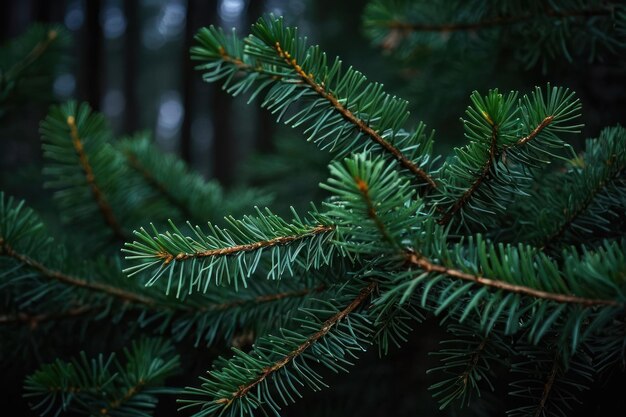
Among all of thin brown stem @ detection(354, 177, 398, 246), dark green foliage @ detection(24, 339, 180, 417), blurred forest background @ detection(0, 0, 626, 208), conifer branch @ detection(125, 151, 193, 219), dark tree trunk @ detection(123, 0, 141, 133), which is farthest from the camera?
dark tree trunk @ detection(123, 0, 141, 133)

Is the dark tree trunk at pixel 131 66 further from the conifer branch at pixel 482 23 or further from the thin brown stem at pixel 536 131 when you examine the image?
the thin brown stem at pixel 536 131

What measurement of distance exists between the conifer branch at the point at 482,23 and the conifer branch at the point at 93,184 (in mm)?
931

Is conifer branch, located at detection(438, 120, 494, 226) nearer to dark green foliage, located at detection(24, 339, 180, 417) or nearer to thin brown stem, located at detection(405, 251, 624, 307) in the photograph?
thin brown stem, located at detection(405, 251, 624, 307)

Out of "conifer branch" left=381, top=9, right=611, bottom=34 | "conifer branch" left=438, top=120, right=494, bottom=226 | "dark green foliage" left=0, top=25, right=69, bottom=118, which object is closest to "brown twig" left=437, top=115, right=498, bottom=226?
"conifer branch" left=438, top=120, right=494, bottom=226

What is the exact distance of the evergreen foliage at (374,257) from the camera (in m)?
0.53

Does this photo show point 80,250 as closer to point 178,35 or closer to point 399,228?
point 399,228

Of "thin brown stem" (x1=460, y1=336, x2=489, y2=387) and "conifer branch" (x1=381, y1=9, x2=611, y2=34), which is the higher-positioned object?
"conifer branch" (x1=381, y1=9, x2=611, y2=34)

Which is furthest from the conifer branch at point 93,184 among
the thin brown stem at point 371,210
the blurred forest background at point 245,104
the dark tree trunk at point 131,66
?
the dark tree trunk at point 131,66

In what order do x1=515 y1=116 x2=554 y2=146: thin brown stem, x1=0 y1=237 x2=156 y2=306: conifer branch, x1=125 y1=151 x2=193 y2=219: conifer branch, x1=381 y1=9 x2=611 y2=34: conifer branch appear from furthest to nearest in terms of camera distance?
1. x1=125 y1=151 x2=193 y2=219: conifer branch
2. x1=381 y1=9 x2=611 y2=34: conifer branch
3. x1=0 y1=237 x2=156 y2=306: conifer branch
4. x1=515 y1=116 x2=554 y2=146: thin brown stem

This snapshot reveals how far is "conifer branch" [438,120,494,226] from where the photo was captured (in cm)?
59

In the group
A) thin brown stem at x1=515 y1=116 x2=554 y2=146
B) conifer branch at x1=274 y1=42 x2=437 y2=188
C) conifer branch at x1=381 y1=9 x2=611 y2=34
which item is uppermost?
conifer branch at x1=381 y1=9 x2=611 y2=34

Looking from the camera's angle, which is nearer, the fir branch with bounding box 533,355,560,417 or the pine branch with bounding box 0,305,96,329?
the fir branch with bounding box 533,355,560,417

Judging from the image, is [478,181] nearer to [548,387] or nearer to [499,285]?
[499,285]

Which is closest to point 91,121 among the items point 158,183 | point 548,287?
point 158,183
